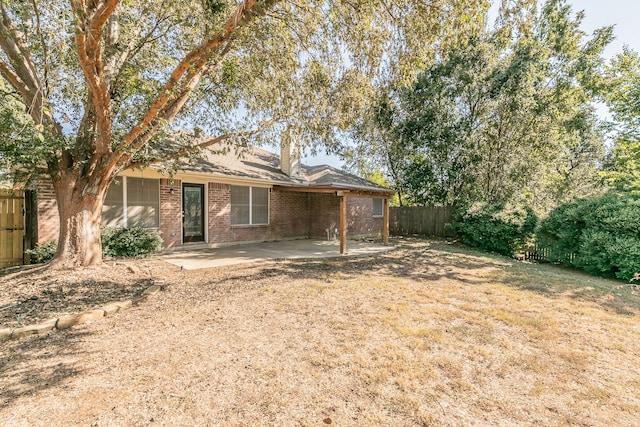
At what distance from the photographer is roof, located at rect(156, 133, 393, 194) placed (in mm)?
9742

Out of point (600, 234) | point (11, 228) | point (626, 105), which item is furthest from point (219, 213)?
point (626, 105)

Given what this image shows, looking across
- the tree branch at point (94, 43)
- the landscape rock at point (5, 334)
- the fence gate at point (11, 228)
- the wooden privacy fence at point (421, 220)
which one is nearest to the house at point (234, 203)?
the fence gate at point (11, 228)

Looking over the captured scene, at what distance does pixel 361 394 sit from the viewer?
2.66m

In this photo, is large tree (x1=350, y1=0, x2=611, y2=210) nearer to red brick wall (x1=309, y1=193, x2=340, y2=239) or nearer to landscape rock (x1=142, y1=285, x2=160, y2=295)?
red brick wall (x1=309, y1=193, x2=340, y2=239)

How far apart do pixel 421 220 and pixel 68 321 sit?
1475cm

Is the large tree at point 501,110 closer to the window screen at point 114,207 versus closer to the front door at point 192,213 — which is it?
the front door at point 192,213

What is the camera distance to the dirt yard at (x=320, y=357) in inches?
96.4

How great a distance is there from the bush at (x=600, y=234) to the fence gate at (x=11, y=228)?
49.6 feet

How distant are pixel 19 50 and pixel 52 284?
455 centimetres

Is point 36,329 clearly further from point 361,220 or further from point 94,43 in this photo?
point 361,220

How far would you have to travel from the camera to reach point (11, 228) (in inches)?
285

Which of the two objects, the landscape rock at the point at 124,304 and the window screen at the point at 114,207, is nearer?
the landscape rock at the point at 124,304

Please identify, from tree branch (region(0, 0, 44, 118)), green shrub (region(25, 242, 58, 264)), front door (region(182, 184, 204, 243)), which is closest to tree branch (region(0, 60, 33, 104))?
tree branch (region(0, 0, 44, 118))

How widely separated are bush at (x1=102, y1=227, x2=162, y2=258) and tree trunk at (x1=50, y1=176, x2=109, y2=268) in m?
1.49
